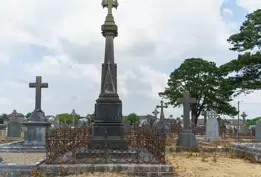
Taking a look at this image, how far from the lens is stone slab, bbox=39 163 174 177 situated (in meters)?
7.43

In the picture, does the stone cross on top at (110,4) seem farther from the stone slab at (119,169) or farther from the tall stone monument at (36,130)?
the tall stone monument at (36,130)

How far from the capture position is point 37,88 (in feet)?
55.1

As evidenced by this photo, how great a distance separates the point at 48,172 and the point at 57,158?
49.4 inches

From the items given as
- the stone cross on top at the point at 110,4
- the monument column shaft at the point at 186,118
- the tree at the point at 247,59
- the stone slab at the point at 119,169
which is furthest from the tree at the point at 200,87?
the stone slab at the point at 119,169

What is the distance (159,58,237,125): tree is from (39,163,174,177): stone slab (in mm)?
35830

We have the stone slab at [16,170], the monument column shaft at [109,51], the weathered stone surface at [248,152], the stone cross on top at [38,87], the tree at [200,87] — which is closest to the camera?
Answer: the stone slab at [16,170]

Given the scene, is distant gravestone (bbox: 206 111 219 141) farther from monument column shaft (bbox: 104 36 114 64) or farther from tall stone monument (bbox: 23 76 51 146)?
monument column shaft (bbox: 104 36 114 64)

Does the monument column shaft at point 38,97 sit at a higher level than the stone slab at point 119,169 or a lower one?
higher

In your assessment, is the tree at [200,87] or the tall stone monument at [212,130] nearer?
the tall stone monument at [212,130]

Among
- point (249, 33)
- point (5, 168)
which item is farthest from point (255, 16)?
point (5, 168)

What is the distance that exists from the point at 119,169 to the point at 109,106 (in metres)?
3.36

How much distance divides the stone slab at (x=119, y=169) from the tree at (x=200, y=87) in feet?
118

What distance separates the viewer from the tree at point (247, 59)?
22.9 metres

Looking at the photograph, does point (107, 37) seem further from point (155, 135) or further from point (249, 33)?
point (249, 33)
